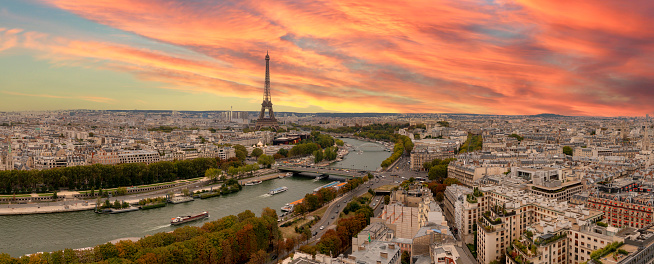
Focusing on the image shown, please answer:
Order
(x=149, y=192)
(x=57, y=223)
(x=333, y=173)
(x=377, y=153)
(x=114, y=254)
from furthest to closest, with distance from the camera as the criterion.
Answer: (x=377, y=153) < (x=333, y=173) < (x=149, y=192) < (x=57, y=223) < (x=114, y=254)

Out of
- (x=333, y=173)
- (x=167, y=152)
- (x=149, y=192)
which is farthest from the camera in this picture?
(x=167, y=152)

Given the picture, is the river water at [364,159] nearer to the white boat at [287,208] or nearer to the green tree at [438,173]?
the green tree at [438,173]

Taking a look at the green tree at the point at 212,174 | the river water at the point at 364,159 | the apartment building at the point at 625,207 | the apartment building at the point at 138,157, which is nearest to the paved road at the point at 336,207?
the river water at the point at 364,159

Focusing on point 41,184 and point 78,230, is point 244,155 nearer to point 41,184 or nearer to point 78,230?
point 41,184

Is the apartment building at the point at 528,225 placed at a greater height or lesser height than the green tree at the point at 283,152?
greater

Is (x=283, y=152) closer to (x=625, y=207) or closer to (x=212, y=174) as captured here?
(x=212, y=174)

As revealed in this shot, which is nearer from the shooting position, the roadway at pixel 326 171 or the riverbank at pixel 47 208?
the riverbank at pixel 47 208

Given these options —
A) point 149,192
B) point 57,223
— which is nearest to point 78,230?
point 57,223

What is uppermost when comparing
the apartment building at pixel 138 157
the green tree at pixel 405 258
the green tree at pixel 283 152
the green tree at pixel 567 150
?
the green tree at pixel 567 150

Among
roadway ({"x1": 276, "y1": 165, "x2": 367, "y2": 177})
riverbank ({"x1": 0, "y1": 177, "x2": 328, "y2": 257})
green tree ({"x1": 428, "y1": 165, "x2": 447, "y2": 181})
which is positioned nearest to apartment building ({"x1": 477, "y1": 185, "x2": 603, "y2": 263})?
riverbank ({"x1": 0, "y1": 177, "x2": 328, "y2": 257})

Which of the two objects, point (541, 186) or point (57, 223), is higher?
point (541, 186)
